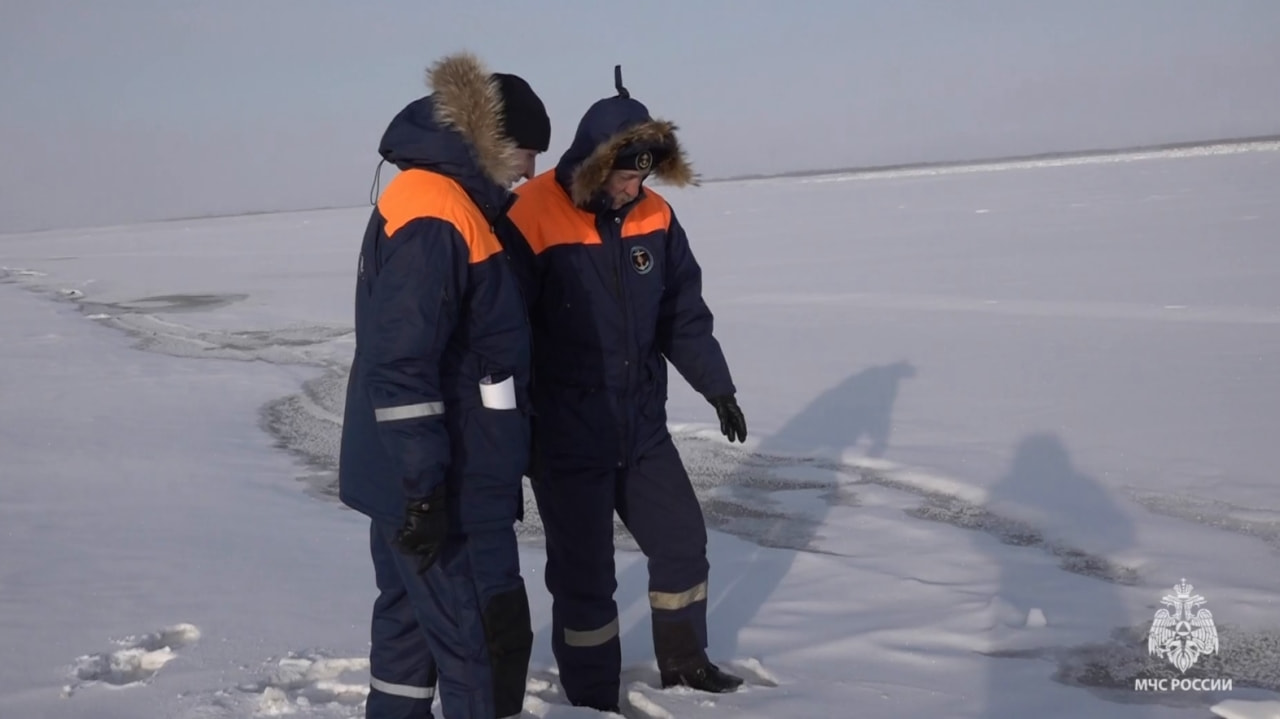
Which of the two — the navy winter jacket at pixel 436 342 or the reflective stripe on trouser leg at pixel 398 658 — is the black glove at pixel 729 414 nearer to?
the navy winter jacket at pixel 436 342

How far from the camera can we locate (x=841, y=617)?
398cm

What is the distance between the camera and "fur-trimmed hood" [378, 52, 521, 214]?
253 centimetres

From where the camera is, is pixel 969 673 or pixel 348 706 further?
pixel 969 673

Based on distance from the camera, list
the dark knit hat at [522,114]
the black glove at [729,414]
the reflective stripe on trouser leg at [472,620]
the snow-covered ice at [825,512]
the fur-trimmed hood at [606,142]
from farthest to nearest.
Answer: the black glove at [729,414] < the snow-covered ice at [825,512] < the fur-trimmed hood at [606,142] < the dark knit hat at [522,114] < the reflective stripe on trouser leg at [472,620]

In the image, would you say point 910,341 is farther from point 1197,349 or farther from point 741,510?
point 741,510

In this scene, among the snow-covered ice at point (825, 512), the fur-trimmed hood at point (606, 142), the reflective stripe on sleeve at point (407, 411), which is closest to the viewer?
the reflective stripe on sleeve at point (407, 411)

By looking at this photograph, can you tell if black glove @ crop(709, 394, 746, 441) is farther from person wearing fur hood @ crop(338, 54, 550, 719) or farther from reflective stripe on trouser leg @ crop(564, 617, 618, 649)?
person wearing fur hood @ crop(338, 54, 550, 719)

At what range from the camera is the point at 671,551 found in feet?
10.9

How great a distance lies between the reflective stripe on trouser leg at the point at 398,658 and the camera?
2688 millimetres

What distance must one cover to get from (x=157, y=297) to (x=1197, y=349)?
14737 millimetres

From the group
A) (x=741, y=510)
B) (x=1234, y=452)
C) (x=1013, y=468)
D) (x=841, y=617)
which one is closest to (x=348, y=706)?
(x=841, y=617)

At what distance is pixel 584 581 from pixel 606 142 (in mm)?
1205

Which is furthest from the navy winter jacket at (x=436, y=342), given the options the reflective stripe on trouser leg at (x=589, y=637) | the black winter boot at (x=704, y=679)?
the black winter boot at (x=704, y=679)

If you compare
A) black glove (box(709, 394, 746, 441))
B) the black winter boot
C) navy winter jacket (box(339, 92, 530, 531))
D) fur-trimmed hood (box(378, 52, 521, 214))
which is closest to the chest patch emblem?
black glove (box(709, 394, 746, 441))
